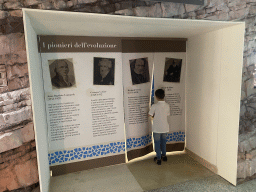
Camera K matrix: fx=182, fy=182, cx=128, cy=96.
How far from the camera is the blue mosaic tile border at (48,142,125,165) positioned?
2.79 m

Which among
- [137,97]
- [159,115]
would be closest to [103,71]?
[137,97]

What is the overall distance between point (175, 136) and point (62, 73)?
90.7 inches

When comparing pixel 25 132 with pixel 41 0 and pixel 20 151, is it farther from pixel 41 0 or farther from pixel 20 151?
pixel 41 0

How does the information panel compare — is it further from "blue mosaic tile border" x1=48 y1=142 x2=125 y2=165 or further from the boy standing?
the boy standing

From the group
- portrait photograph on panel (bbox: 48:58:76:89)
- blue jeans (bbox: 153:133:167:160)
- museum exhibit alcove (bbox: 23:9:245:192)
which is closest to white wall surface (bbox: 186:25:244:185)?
museum exhibit alcove (bbox: 23:9:245:192)

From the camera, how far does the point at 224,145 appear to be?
8.66 ft

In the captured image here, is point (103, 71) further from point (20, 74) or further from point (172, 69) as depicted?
point (20, 74)

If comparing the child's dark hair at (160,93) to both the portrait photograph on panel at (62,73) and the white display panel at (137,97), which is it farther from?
the portrait photograph on panel at (62,73)

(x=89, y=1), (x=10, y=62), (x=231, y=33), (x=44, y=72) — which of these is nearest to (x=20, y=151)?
(x=10, y=62)

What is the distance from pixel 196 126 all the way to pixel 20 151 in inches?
105

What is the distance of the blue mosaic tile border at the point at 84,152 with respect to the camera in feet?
9.16

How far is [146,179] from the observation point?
2.75m

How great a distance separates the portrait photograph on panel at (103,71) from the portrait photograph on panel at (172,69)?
3.19 feet

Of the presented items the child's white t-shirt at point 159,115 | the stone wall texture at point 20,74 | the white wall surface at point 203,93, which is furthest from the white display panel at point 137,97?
the stone wall texture at point 20,74
